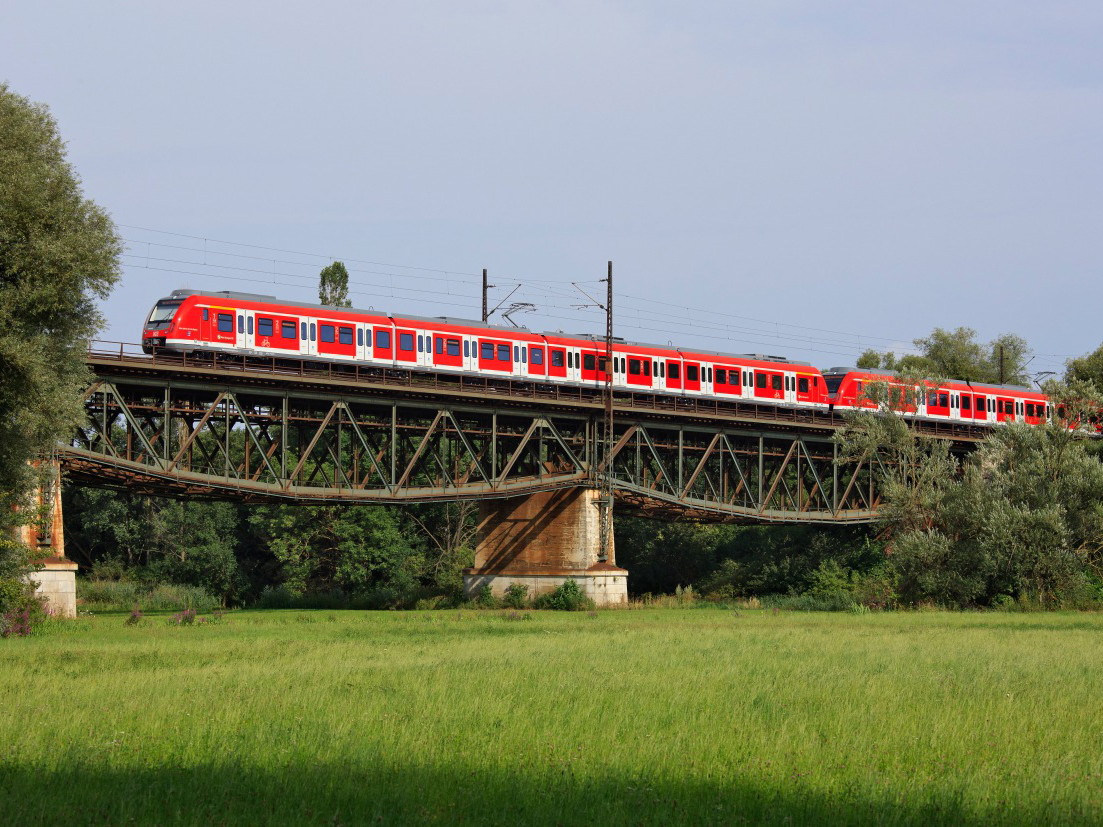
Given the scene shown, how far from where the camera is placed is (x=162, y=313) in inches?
2035

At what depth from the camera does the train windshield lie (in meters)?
51.2

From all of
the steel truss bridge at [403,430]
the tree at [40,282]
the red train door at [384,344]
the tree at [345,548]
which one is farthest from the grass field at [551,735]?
the tree at [345,548]

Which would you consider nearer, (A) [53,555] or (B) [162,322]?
(A) [53,555]

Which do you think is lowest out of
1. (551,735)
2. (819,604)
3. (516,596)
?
(819,604)

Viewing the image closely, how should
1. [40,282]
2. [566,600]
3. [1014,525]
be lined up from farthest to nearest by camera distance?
[566,600] → [1014,525] → [40,282]

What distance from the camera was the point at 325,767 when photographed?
46.3ft

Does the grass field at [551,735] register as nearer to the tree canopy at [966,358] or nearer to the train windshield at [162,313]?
the train windshield at [162,313]

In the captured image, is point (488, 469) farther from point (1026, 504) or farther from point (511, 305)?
point (1026, 504)

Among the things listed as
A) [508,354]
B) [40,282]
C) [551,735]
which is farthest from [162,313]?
[551,735]

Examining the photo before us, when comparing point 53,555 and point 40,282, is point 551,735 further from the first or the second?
point 53,555

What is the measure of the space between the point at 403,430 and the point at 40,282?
32064 mm

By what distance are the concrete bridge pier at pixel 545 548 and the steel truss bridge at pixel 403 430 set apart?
5.20 ft

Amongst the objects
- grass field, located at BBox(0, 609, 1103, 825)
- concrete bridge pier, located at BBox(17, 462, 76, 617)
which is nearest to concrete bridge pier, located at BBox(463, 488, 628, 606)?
concrete bridge pier, located at BBox(17, 462, 76, 617)

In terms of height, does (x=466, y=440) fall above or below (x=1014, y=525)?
above
